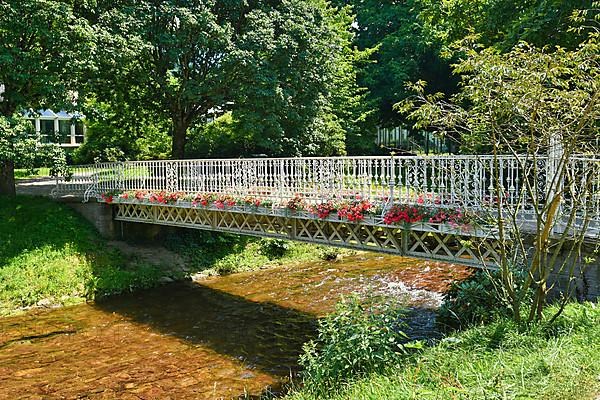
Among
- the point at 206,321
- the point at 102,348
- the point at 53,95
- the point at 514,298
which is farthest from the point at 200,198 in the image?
the point at 514,298

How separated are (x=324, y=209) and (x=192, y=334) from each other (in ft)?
13.4

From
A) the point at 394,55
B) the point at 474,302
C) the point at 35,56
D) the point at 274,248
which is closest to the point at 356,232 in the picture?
the point at 474,302

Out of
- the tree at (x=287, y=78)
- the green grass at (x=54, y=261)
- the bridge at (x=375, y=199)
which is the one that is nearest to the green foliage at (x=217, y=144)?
the tree at (x=287, y=78)

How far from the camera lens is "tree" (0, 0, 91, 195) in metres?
13.9

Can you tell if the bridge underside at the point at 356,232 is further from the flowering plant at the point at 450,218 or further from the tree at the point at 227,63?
the tree at the point at 227,63

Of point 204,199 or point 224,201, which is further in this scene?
point 204,199

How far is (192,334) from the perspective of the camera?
451 inches

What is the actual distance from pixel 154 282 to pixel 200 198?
12.7 ft

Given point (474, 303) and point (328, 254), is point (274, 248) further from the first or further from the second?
point (474, 303)

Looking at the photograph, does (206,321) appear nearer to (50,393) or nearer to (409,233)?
(50,393)

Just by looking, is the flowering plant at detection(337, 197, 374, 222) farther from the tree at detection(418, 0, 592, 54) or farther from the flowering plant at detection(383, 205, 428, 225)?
the tree at detection(418, 0, 592, 54)

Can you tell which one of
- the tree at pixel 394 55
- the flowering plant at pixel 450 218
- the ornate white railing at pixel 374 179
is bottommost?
the flowering plant at pixel 450 218

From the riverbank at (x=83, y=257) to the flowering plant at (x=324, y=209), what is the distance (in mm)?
7180

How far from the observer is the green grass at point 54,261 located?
44.8 ft
